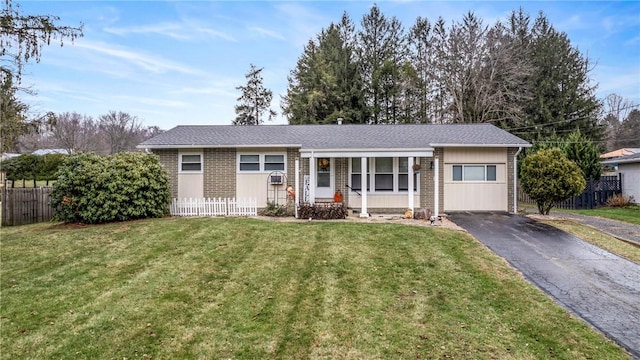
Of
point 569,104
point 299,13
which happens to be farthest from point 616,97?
point 299,13

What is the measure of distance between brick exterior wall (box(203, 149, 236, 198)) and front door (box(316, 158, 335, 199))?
11.5 ft

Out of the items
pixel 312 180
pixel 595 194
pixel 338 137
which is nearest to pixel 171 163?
pixel 312 180

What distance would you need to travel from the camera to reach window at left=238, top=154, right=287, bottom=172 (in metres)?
14.5

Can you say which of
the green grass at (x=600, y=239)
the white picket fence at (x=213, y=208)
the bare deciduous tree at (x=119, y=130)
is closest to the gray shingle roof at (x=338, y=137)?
the white picket fence at (x=213, y=208)

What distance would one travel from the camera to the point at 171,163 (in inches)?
572

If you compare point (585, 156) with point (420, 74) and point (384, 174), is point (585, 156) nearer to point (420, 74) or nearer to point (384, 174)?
point (384, 174)

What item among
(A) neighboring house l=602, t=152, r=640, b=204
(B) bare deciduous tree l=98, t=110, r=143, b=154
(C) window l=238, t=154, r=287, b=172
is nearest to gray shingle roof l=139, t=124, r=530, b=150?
(C) window l=238, t=154, r=287, b=172

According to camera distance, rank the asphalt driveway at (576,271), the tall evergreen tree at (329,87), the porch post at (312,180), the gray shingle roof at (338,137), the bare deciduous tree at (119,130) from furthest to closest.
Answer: the bare deciduous tree at (119,130), the tall evergreen tree at (329,87), the gray shingle roof at (338,137), the porch post at (312,180), the asphalt driveway at (576,271)

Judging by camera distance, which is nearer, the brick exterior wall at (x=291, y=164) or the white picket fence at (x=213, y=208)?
the white picket fence at (x=213, y=208)

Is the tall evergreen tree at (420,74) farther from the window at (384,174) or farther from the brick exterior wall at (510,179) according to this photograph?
the window at (384,174)

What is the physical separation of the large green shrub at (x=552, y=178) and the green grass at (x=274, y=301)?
611 centimetres

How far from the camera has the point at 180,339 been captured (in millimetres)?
4641

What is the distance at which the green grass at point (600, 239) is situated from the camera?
28.9 feet

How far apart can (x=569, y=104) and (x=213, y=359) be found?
34.3m
